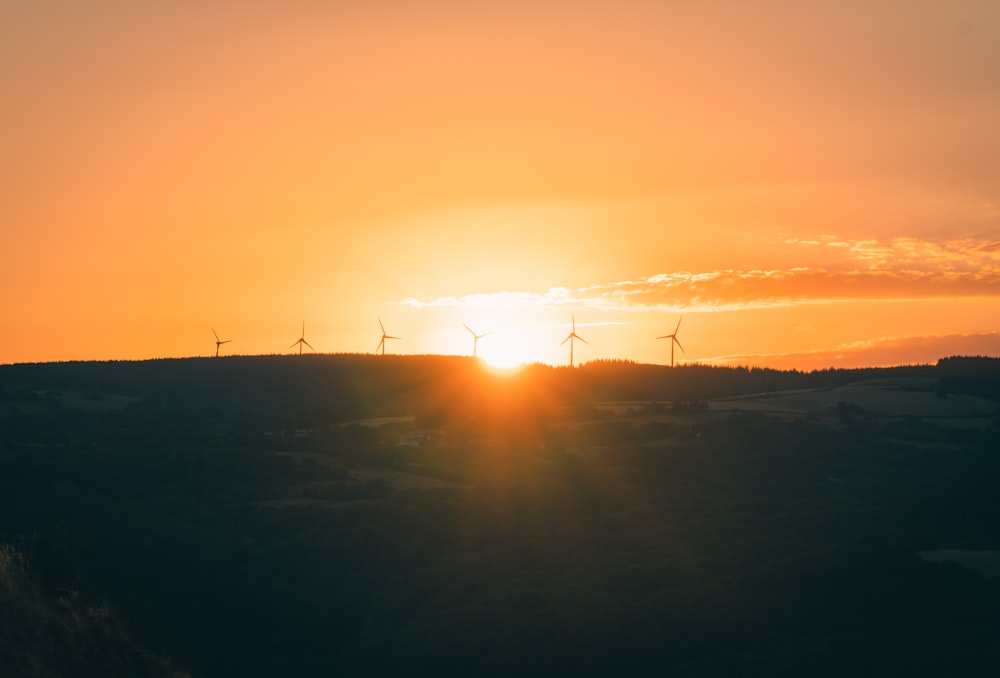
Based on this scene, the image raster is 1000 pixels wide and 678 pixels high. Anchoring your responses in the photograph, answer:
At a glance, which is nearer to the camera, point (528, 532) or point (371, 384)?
point (528, 532)

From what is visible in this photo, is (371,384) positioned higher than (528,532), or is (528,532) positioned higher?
(371,384)

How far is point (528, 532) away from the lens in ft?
313

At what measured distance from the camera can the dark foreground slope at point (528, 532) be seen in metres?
68.7

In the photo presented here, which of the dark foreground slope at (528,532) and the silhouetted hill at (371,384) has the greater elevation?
the silhouetted hill at (371,384)

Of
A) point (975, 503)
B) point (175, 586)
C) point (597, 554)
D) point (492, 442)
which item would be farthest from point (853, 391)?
point (175, 586)

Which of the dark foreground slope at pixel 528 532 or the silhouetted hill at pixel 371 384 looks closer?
the dark foreground slope at pixel 528 532

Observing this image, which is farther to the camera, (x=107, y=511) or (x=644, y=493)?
(x=644, y=493)

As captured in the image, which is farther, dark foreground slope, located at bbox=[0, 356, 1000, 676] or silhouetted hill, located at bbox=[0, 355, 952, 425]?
silhouetted hill, located at bbox=[0, 355, 952, 425]

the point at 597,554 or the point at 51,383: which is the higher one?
the point at 51,383

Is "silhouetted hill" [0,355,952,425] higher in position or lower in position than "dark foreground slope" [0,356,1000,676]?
higher

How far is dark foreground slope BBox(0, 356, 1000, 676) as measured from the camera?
68688mm

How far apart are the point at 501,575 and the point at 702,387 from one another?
94.5m

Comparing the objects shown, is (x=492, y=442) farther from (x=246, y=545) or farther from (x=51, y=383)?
(x=51, y=383)

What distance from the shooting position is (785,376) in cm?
18125
